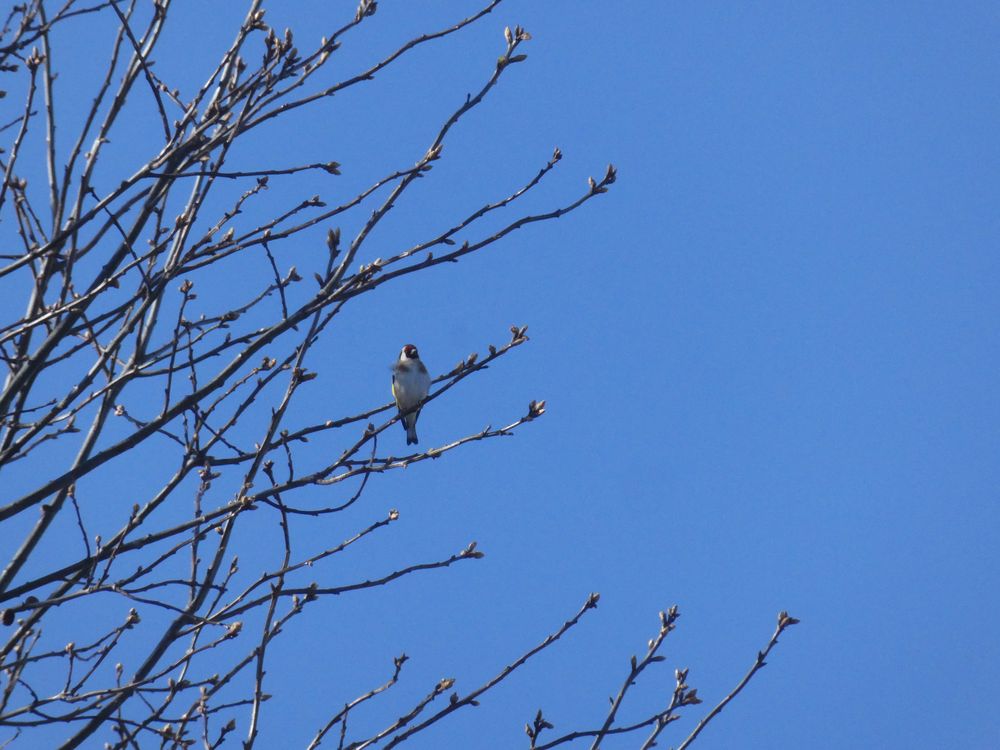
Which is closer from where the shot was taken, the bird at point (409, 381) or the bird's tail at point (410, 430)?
the bird at point (409, 381)

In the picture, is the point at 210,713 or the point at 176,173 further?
the point at 210,713

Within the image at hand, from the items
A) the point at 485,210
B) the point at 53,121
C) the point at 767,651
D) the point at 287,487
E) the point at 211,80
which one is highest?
the point at 53,121

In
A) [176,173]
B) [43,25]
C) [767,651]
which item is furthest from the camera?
[767,651]

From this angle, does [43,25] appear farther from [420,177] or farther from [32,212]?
[420,177]

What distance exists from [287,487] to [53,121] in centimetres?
170

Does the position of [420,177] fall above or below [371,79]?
below

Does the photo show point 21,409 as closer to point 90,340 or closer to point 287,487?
point 90,340

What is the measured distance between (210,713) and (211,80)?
2112mm

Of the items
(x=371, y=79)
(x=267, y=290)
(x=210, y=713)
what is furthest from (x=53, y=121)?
(x=210, y=713)

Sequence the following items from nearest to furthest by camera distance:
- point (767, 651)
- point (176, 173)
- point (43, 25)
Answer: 1. point (176, 173)
2. point (43, 25)
3. point (767, 651)

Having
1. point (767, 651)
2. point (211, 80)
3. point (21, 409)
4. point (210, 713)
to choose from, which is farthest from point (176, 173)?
point (767, 651)

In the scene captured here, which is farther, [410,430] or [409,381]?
[410,430]

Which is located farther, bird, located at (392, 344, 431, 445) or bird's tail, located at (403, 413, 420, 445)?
bird's tail, located at (403, 413, 420, 445)

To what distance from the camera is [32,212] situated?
12.6ft
